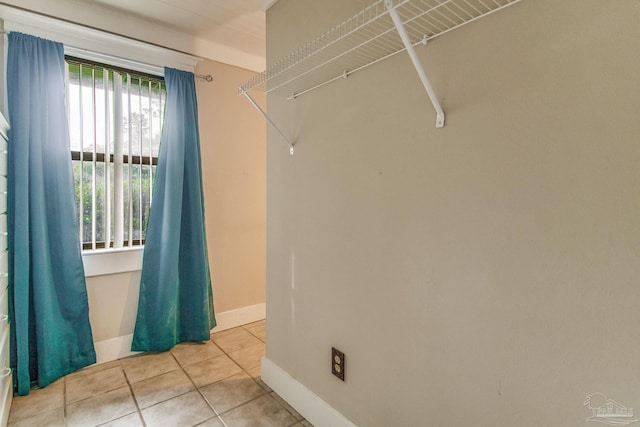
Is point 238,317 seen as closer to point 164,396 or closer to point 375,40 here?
point 164,396

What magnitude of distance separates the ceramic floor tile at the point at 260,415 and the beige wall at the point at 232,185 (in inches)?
46.7

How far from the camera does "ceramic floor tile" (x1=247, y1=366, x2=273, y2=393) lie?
1970 mm

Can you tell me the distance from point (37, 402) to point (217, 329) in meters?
1.20

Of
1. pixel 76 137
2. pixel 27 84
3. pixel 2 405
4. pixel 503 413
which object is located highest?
pixel 27 84

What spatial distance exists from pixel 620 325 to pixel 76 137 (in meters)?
2.81

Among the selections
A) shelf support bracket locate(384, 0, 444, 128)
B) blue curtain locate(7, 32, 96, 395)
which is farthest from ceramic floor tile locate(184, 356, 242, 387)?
shelf support bracket locate(384, 0, 444, 128)

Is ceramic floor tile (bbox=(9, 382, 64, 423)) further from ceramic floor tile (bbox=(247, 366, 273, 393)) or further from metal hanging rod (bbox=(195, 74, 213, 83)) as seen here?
metal hanging rod (bbox=(195, 74, 213, 83))

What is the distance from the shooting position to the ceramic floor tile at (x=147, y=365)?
83.2 inches

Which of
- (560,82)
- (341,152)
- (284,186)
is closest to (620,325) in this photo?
(560,82)

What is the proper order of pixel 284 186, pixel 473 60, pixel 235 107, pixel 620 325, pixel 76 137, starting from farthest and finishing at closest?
pixel 235 107 < pixel 76 137 < pixel 284 186 < pixel 473 60 < pixel 620 325

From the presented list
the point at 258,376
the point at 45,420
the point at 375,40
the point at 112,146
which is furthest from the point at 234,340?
the point at 375,40

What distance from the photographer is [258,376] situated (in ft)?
6.86

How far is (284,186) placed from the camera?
6.10ft

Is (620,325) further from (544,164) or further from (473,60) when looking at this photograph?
(473,60)
